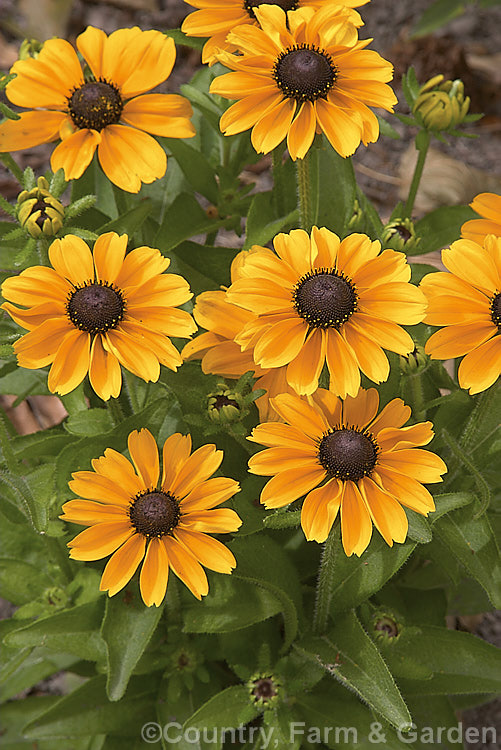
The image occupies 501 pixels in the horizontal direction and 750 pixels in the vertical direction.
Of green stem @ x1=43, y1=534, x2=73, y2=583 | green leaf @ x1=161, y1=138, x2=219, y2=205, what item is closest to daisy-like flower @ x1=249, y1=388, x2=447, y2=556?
green stem @ x1=43, y1=534, x2=73, y2=583

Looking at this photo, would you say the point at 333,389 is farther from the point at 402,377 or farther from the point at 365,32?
the point at 365,32

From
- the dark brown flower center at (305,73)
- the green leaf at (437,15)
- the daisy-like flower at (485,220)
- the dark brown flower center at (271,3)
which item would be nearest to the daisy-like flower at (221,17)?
the dark brown flower center at (271,3)

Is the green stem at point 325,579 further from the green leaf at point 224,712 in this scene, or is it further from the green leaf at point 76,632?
the green leaf at point 76,632

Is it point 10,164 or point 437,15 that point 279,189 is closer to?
point 10,164

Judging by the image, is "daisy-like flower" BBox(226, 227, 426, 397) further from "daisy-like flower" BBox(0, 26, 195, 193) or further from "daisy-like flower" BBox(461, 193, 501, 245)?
"daisy-like flower" BBox(0, 26, 195, 193)

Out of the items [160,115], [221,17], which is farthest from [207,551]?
[221,17]

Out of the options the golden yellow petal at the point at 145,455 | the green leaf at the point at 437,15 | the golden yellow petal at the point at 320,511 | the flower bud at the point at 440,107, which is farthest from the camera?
the green leaf at the point at 437,15
